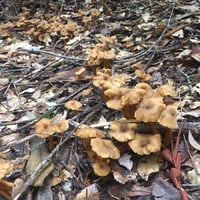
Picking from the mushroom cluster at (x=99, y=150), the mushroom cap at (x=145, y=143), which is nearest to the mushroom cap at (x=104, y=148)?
the mushroom cluster at (x=99, y=150)

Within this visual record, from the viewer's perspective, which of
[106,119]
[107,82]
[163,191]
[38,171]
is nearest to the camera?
[163,191]

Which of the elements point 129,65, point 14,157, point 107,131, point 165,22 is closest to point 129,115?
point 107,131

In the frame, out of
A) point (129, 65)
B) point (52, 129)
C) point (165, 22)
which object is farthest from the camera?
point (165, 22)

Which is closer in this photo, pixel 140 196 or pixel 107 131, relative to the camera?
pixel 140 196

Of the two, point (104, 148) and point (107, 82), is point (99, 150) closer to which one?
point (104, 148)

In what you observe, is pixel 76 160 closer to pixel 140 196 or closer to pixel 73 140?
pixel 73 140

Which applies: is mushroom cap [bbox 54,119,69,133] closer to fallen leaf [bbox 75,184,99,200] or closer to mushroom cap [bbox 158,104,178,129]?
fallen leaf [bbox 75,184,99,200]

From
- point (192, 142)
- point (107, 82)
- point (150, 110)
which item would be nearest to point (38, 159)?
point (107, 82)

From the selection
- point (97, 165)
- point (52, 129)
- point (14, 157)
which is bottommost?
point (14, 157)
